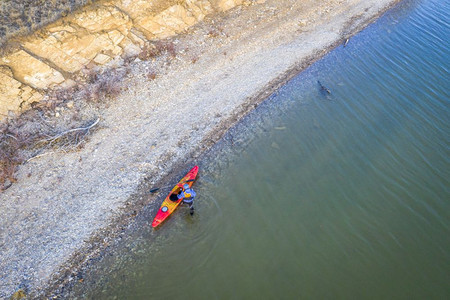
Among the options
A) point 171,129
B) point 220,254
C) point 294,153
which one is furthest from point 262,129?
point 220,254

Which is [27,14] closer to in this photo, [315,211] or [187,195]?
[187,195]

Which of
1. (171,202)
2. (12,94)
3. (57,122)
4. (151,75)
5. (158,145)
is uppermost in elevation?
(151,75)

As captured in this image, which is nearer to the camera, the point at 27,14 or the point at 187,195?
the point at 187,195

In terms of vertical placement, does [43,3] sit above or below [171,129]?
above

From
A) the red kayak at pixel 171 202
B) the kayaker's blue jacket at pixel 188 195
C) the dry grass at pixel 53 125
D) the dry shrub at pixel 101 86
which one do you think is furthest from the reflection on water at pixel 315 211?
the dry shrub at pixel 101 86

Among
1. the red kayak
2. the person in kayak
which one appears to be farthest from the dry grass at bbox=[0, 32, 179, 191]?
the person in kayak

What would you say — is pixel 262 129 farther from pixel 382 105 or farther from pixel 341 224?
pixel 382 105

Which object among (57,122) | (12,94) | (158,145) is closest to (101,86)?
(57,122)
